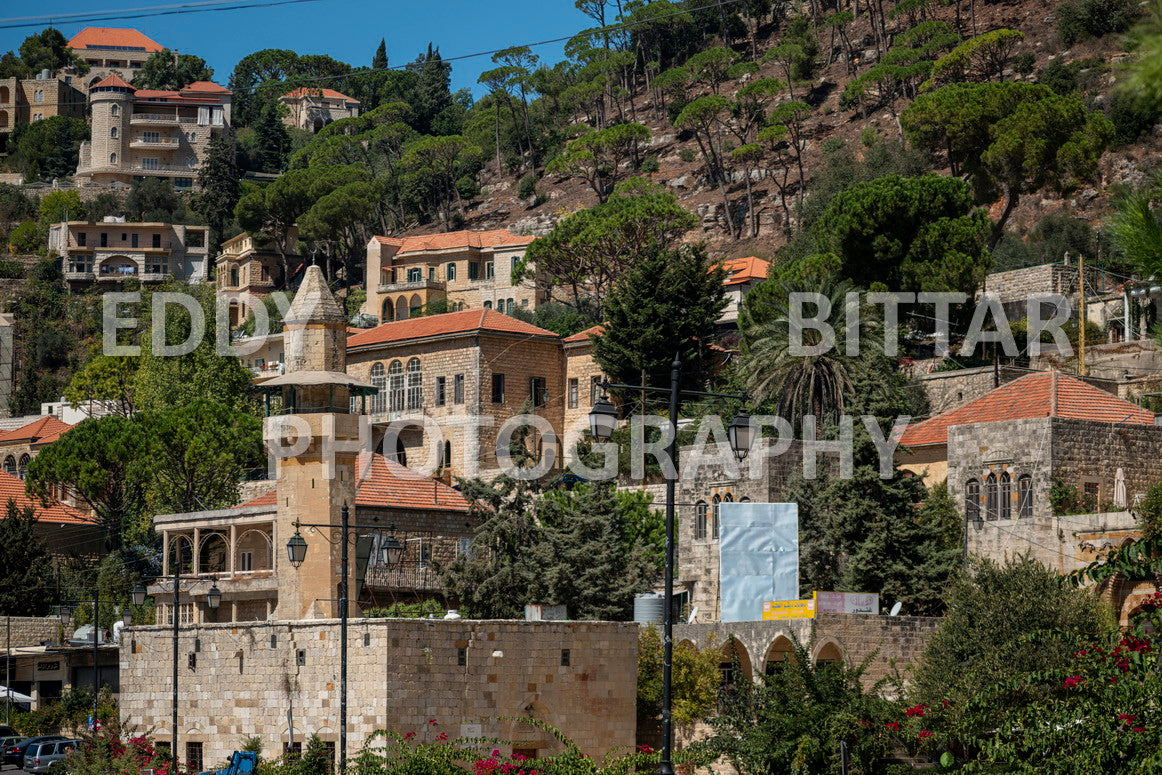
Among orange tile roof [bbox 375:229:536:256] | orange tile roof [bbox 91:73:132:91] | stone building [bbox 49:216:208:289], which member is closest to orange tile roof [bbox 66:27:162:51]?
orange tile roof [bbox 91:73:132:91]

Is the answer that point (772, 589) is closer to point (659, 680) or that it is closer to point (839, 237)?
point (659, 680)

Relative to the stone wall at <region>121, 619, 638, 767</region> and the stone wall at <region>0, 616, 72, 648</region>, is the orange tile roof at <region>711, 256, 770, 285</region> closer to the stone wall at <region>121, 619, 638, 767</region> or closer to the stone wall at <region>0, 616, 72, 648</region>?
the stone wall at <region>0, 616, 72, 648</region>

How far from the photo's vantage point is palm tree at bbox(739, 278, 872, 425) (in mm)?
42688

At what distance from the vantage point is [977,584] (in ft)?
97.8

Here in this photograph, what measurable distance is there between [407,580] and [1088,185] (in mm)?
47678

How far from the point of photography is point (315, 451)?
107 feet

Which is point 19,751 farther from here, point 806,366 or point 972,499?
point 972,499

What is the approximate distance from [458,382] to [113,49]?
406 ft

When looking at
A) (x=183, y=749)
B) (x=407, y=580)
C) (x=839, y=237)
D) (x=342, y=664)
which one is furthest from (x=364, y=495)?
(x=839, y=237)

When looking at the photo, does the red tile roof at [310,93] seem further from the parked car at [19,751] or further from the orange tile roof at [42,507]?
the parked car at [19,751]

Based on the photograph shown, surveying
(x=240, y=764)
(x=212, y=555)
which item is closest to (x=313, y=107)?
(x=212, y=555)

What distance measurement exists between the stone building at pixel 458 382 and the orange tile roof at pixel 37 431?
21679 mm

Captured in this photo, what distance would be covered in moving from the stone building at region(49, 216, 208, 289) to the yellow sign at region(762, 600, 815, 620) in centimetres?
8568

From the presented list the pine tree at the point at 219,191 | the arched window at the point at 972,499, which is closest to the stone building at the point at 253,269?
the pine tree at the point at 219,191
